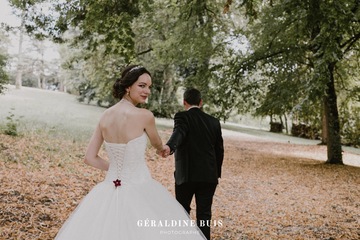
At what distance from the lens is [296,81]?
15242 millimetres

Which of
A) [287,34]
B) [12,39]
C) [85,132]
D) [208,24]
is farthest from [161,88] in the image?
[12,39]

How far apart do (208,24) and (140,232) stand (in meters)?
13.9

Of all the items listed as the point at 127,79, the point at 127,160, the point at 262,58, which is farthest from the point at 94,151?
the point at 262,58

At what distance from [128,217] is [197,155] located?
5.27 feet

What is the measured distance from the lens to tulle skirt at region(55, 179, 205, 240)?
284 centimetres

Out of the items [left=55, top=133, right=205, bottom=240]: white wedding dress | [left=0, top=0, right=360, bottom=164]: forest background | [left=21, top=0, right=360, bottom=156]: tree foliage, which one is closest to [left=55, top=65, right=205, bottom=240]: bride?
[left=55, top=133, right=205, bottom=240]: white wedding dress

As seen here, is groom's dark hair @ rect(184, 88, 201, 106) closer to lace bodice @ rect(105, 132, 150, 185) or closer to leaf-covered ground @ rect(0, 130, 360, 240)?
lace bodice @ rect(105, 132, 150, 185)

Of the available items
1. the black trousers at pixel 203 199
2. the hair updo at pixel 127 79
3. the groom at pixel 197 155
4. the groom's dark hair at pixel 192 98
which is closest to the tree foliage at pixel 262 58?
the groom's dark hair at pixel 192 98

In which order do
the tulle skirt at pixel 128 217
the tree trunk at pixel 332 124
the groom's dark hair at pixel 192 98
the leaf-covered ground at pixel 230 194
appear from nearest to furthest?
the tulle skirt at pixel 128 217 < the groom's dark hair at pixel 192 98 < the leaf-covered ground at pixel 230 194 < the tree trunk at pixel 332 124

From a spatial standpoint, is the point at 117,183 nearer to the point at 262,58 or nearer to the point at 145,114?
the point at 145,114

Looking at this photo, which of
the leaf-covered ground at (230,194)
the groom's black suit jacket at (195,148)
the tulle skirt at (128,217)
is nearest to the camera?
the tulle skirt at (128,217)

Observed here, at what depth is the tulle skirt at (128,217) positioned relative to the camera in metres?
2.84

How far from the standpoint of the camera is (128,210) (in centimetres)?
293

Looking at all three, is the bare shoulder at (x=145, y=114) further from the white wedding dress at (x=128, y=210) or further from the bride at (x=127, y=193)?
the white wedding dress at (x=128, y=210)
